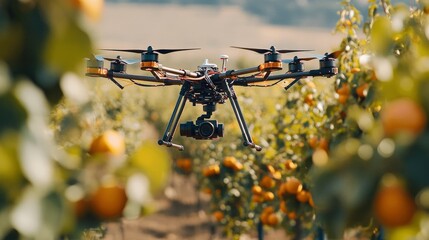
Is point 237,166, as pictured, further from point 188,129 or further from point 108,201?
point 108,201

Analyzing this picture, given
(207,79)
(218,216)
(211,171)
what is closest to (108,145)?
(207,79)

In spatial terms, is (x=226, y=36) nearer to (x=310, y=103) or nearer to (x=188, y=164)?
(x=188, y=164)

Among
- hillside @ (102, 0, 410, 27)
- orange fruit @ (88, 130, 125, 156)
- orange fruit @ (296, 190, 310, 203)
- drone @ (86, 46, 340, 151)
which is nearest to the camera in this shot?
orange fruit @ (88, 130, 125, 156)

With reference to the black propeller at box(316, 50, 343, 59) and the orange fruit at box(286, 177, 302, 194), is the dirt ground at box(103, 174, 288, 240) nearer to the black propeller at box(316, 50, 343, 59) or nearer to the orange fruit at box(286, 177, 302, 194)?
the orange fruit at box(286, 177, 302, 194)

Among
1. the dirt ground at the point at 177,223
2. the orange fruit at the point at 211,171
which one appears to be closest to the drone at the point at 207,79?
the orange fruit at the point at 211,171

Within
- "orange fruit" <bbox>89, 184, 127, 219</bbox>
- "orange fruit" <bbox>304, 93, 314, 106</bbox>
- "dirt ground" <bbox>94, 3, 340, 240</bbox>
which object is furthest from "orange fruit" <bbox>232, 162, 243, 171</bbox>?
"dirt ground" <bbox>94, 3, 340, 240</bbox>
